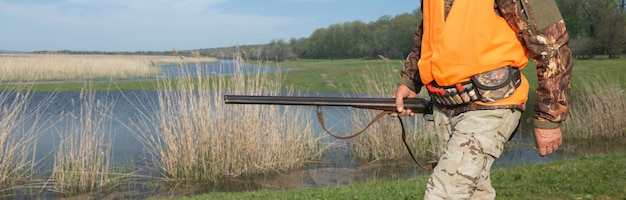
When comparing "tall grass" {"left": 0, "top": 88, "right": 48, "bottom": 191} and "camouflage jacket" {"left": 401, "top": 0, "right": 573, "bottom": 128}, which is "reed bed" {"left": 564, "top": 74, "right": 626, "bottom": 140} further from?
"camouflage jacket" {"left": 401, "top": 0, "right": 573, "bottom": 128}

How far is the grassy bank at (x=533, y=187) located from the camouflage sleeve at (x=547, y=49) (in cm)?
323

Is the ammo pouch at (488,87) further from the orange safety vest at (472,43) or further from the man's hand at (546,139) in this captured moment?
the man's hand at (546,139)

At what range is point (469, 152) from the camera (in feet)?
9.15

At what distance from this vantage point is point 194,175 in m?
8.66

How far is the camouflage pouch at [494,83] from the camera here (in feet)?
9.18

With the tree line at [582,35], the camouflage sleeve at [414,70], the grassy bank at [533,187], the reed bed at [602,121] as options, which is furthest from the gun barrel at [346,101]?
the tree line at [582,35]

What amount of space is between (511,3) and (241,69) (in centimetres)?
631

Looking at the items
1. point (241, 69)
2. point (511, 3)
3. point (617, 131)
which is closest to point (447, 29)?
point (511, 3)

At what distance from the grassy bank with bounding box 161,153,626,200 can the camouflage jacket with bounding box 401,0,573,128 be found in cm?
322

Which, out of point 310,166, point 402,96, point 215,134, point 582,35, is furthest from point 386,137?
point 582,35

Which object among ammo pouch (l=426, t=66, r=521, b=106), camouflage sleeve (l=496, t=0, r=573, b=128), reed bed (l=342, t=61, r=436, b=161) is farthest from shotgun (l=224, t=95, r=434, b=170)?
reed bed (l=342, t=61, r=436, b=161)

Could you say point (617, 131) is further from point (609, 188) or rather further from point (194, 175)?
point (194, 175)

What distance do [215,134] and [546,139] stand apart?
6313 mm

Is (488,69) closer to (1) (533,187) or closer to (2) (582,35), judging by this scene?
(1) (533,187)
